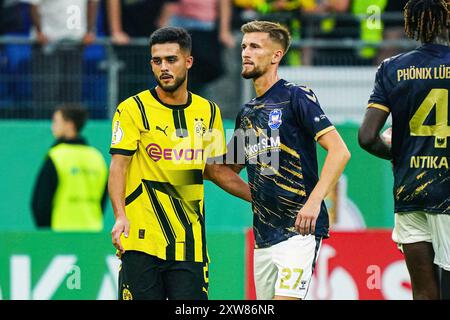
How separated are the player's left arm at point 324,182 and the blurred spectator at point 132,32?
21.4ft

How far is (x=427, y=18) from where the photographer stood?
769 centimetres

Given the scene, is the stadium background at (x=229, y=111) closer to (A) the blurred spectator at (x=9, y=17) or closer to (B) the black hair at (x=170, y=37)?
(A) the blurred spectator at (x=9, y=17)

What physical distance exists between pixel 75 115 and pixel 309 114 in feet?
19.8

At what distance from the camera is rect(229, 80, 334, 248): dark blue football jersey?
26.6 feet

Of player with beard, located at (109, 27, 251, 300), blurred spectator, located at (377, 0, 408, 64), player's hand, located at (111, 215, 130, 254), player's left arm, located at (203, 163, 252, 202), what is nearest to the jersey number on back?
player's left arm, located at (203, 163, 252, 202)

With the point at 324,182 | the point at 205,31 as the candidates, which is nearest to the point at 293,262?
the point at 324,182

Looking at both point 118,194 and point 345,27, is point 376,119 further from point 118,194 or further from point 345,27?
point 345,27

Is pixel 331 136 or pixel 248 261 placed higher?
pixel 331 136

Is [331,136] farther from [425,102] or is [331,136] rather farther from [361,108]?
[361,108]

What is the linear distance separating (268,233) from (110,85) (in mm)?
6509

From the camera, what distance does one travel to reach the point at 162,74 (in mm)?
8234

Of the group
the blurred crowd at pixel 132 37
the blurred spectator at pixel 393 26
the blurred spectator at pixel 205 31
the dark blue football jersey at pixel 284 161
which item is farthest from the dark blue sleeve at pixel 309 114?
the blurred spectator at pixel 393 26

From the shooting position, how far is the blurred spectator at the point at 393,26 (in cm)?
1487

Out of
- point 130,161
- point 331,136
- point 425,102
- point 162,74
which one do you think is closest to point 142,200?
point 130,161
